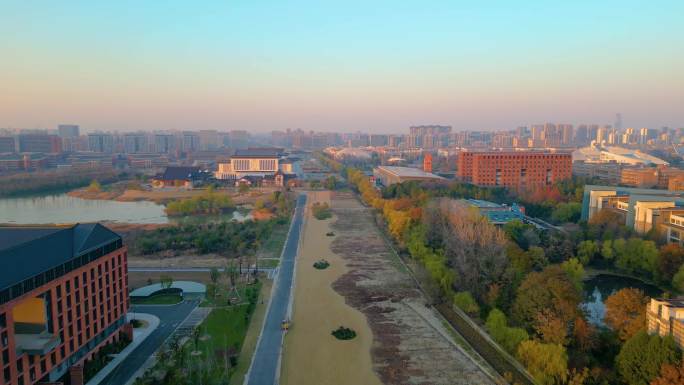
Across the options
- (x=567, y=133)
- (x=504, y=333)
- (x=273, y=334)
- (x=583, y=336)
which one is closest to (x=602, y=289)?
(x=583, y=336)

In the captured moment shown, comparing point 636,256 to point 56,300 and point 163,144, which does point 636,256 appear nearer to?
point 56,300

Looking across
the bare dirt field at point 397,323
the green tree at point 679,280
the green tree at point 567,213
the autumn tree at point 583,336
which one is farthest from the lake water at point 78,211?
the autumn tree at point 583,336

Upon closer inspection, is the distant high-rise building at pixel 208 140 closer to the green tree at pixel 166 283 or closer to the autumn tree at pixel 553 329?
the green tree at pixel 166 283

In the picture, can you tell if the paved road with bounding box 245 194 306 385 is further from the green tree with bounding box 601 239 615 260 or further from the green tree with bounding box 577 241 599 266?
the green tree with bounding box 601 239 615 260

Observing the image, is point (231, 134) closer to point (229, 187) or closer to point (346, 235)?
point (229, 187)

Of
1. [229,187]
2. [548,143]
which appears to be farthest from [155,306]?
[548,143]
